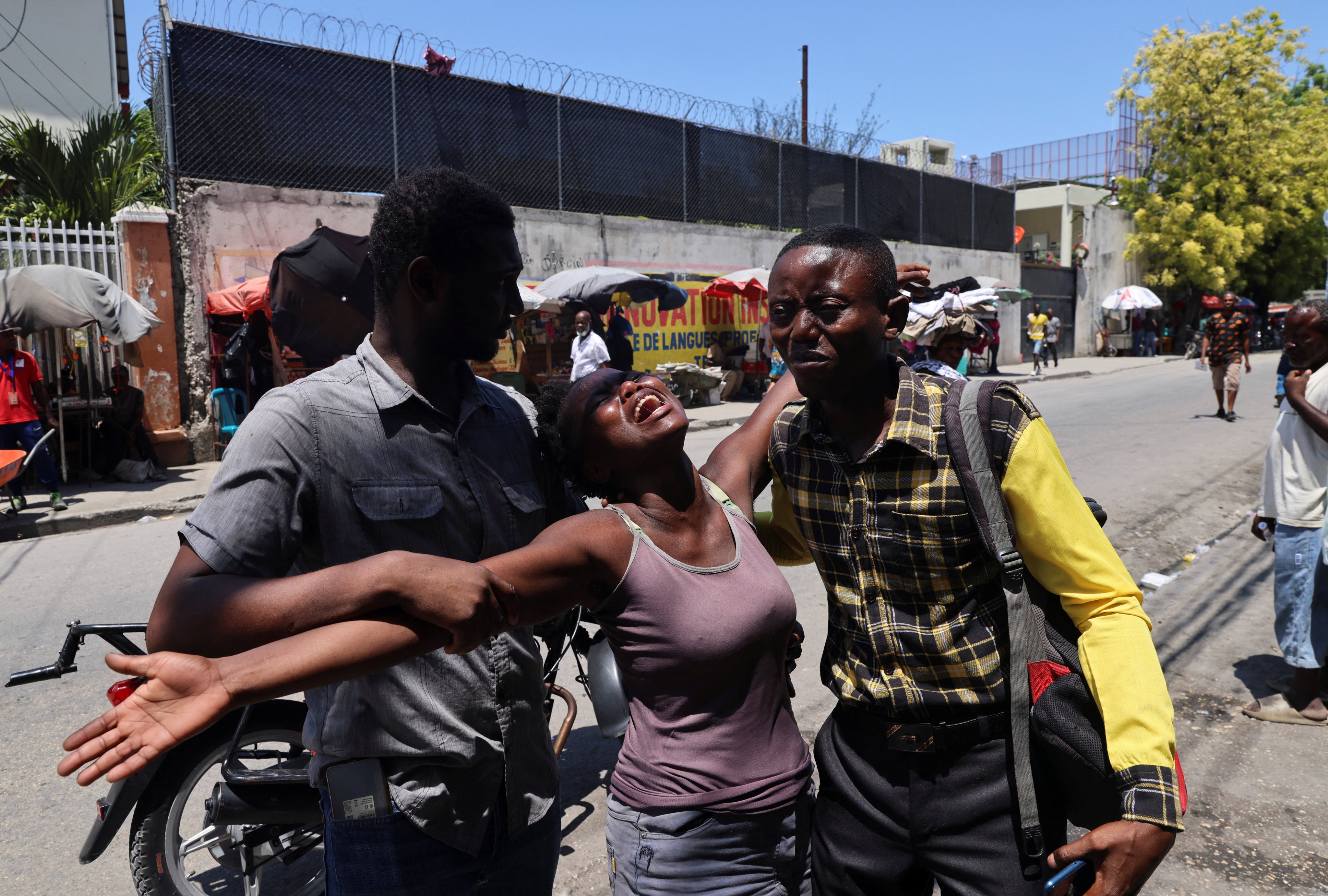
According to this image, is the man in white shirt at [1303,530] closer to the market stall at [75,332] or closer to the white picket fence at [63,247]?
the market stall at [75,332]

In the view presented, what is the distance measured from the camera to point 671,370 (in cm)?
1709

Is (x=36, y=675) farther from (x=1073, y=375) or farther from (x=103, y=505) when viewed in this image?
(x=1073, y=375)

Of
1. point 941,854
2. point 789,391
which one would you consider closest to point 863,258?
point 789,391

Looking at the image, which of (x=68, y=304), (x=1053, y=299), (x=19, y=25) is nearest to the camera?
(x=68, y=304)

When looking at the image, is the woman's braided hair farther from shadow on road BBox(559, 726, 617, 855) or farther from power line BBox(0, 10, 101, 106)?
power line BBox(0, 10, 101, 106)

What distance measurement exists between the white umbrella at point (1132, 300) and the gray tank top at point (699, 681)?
31.4 meters

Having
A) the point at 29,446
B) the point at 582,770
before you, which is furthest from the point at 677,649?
the point at 29,446

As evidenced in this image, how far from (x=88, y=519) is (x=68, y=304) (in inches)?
95.5

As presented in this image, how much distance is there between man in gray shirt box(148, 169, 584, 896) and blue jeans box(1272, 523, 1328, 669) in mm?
3934

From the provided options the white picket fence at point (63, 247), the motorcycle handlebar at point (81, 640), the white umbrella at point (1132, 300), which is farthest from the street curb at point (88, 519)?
the white umbrella at point (1132, 300)

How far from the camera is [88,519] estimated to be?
863cm

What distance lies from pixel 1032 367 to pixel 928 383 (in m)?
27.5

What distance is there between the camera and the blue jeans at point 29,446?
29.3 ft

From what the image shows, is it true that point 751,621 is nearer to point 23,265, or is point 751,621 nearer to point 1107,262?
point 23,265
